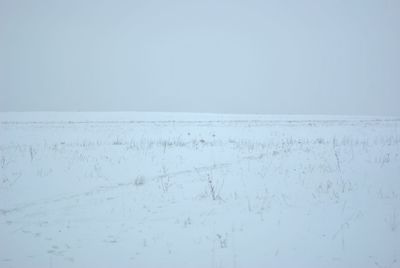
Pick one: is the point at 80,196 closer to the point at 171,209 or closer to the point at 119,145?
the point at 171,209

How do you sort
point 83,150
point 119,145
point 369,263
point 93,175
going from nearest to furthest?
point 369,263 < point 93,175 < point 83,150 < point 119,145

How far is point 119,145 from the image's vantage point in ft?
54.3

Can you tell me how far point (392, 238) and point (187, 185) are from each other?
4545 mm

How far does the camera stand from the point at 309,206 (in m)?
7.19

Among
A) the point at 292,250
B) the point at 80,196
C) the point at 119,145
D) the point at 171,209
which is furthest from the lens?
the point at 119,145

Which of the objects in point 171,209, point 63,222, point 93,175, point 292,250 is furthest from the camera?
point 93,175

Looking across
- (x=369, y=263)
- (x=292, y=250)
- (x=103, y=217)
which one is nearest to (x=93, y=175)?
(x=103, y=217)

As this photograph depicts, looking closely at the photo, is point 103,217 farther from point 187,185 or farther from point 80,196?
point 187,185

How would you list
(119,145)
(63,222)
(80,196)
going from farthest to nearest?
(119,145)
(80,196)
(63,222)

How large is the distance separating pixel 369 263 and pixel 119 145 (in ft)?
42.4

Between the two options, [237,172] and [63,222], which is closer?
[63,222]

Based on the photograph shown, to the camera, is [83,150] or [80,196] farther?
[83,150]

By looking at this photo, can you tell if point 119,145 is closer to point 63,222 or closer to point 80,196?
point 80,196

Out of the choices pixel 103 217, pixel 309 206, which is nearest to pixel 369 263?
pixel 309 206
